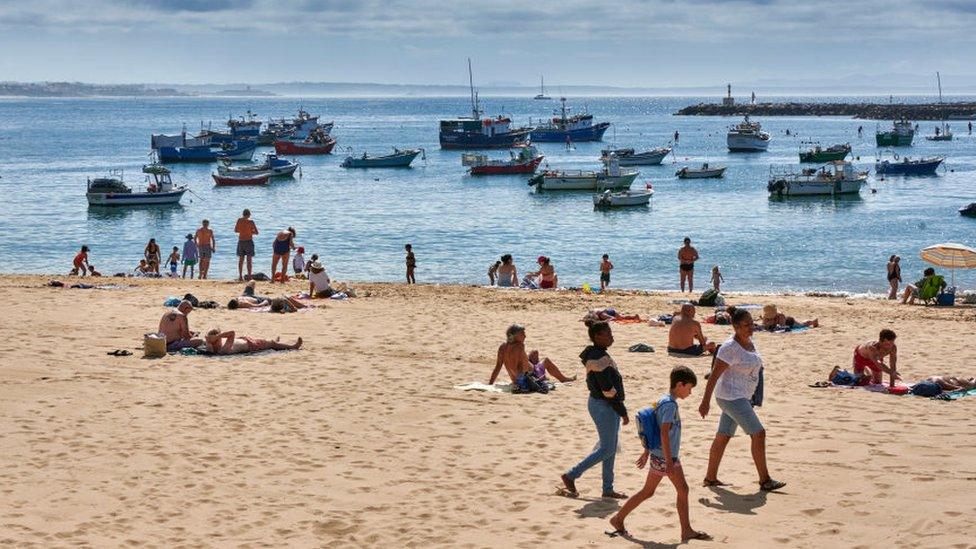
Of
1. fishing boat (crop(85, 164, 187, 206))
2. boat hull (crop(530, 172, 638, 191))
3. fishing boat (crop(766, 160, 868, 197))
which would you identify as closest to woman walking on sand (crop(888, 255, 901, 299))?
fishing boat (crop(766, 160, 868, 197))

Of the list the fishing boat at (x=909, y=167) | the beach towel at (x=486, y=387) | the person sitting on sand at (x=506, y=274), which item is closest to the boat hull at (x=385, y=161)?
the fishing boat at (x=909, y=167)

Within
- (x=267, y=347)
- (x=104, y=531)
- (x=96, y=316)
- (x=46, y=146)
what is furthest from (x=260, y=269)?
(x=46, y=146)

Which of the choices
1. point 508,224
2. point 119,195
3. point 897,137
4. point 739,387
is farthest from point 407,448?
point 897,137

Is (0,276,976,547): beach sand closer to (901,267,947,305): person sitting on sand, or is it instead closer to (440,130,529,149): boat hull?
(901,267,947,305): person sitting on sand

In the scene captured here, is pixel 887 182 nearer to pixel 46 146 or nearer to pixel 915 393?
pixel 915 393

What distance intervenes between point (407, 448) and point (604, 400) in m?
2.73

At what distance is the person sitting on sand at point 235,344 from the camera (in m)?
16.7

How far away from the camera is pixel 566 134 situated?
132m

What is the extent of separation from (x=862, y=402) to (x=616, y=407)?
5150mm

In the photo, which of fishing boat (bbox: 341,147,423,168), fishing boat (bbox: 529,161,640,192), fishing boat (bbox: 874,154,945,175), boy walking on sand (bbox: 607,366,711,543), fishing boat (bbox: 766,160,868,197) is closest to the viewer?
boy walking on sand (bbox: 607,366,711,543)

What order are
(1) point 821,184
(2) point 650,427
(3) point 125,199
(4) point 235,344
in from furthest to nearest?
(1) point 821,184, (3) point 125,199, (4) point 235,344, (2) point 650,427

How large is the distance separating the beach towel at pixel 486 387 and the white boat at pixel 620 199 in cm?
4546

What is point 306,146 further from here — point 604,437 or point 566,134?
point 604,437

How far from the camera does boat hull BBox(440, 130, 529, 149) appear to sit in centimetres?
11544
